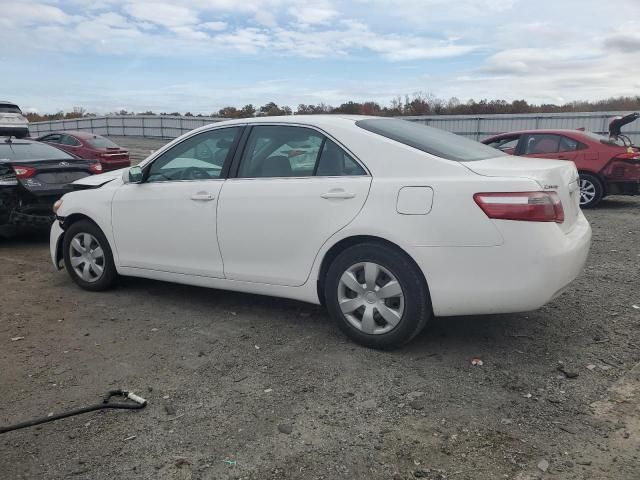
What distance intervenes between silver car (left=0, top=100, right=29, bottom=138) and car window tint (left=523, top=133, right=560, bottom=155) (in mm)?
16922

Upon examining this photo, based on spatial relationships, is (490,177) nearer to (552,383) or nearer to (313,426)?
(552,383)

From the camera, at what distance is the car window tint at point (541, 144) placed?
34.5 feet

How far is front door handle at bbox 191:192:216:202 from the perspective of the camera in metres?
4.53

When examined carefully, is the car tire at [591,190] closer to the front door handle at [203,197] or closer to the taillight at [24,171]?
the front door handle at [203,197]

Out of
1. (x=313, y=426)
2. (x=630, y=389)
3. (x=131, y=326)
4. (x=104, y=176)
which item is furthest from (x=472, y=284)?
(x=104, y=176)

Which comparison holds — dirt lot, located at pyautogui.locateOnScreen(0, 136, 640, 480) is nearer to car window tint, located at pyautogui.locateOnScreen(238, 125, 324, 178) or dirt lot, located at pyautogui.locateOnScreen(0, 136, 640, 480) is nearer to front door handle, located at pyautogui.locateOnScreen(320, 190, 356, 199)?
front door handle, located at pyautogui.locateOnScreen(320, 190, 356, 199)

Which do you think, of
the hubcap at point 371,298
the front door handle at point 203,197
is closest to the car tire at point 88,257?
the front door handle at point 203,197

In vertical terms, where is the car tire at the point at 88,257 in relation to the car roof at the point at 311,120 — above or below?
below

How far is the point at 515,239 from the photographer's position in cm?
345

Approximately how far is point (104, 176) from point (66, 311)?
1.42 m

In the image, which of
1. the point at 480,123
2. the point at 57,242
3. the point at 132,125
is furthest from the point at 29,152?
the point at 132,125

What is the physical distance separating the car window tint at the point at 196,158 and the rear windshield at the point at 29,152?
366 centimetres

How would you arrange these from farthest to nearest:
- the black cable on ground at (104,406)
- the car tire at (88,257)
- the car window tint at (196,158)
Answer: the car tire at (88,257) < the car window tint at (196,158) < the black cable on ground at (104,406)

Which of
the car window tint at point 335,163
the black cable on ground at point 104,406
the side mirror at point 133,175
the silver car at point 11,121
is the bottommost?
the black cable on ground at point 104,406
